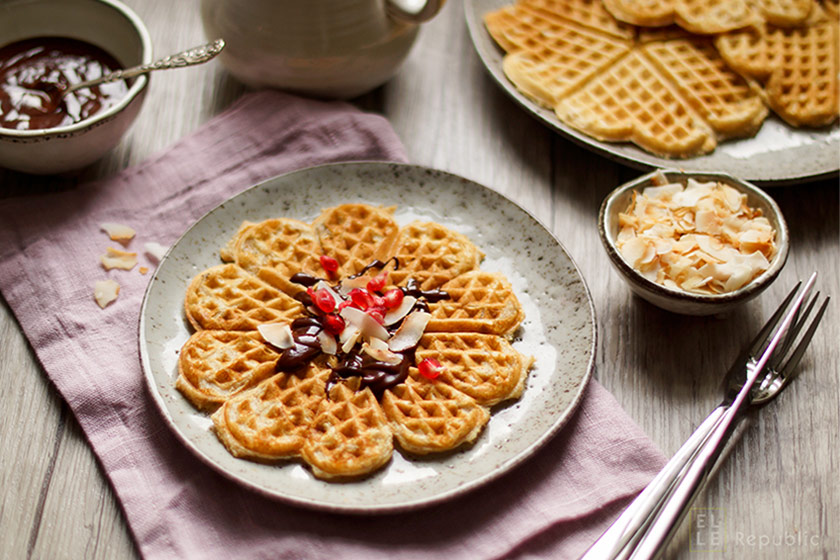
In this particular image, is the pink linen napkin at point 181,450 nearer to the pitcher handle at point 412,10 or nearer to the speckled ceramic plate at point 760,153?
the pitcher handle at point 412,10

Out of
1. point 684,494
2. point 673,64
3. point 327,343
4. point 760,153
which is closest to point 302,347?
point 327,343

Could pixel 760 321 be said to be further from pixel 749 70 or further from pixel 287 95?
pixel 287 95

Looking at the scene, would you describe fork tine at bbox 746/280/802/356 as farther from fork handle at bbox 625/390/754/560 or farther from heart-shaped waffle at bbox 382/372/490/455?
heart-shaped waffle at bbox 382/372/490/455

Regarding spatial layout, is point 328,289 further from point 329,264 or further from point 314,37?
point 314,37

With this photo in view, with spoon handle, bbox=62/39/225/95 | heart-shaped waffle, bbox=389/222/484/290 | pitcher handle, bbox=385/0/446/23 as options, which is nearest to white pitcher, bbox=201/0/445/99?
pitcher handle, bbox=385/0/446/23

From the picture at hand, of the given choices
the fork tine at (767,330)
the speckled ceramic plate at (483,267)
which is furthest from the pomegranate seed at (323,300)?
the fork tine at (767,330)

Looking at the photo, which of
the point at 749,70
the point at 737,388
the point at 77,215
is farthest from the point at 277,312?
the point at 749,70
